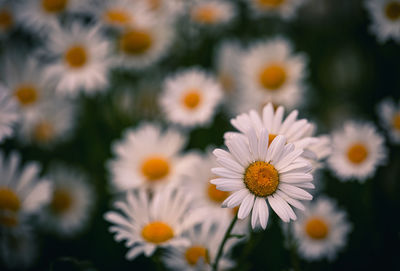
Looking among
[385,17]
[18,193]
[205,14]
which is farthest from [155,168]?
[385,17]

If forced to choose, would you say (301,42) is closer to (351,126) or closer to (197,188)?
(351,126)

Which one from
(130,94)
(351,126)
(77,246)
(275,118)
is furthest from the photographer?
(130,94)

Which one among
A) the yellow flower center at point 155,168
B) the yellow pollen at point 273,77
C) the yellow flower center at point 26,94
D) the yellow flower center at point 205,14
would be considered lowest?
the yellow flower center at point 155,168

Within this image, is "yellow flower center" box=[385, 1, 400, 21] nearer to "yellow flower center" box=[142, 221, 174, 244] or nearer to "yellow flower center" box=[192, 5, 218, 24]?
"yellow flower center" box=[192, 5, 218, 24]

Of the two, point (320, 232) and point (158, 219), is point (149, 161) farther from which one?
point (320, 232)

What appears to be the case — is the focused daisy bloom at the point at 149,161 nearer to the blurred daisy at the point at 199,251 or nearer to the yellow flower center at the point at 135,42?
the blurred daisy at the point at 199,251

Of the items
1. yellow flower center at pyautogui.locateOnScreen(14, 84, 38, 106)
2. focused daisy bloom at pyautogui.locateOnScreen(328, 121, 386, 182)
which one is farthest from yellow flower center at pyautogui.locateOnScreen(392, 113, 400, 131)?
yellow flower center at pyautogui.locateOnScreen(14, 84, 38, 106)

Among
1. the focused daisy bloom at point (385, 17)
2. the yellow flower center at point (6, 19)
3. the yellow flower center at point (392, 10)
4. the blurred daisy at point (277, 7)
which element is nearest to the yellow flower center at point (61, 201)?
the yellow flower center at point (6, 19)

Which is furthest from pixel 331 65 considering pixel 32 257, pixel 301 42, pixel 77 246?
pixel 32 257
